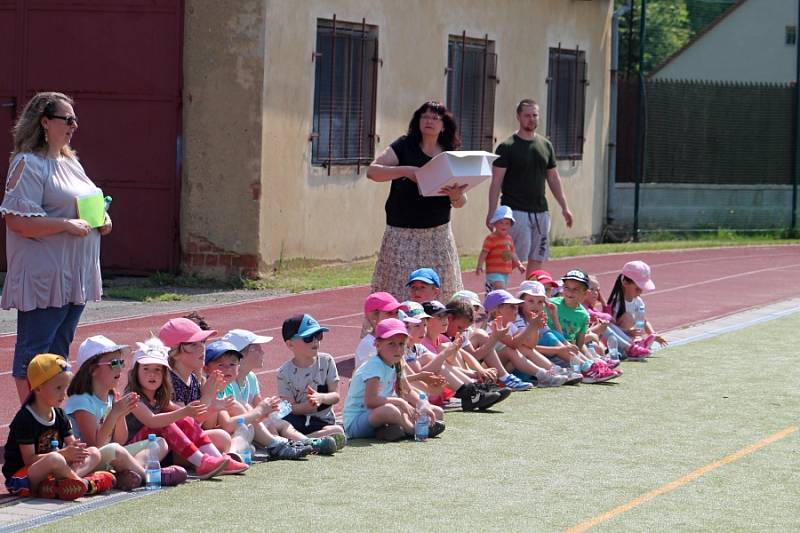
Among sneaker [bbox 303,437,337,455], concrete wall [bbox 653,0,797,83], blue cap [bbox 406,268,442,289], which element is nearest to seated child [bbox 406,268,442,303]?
blue cap [bbox 406,268,442,289]

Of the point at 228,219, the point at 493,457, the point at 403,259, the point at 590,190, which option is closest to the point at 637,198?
the point at 590,190

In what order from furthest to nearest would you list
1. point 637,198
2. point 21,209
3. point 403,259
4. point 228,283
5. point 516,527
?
1. point 637,198
2. point 228,283
3. point 403,259
4. point 21,209
5. point 516,527

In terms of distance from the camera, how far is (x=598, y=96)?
2506cm

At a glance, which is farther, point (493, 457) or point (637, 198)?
point (637, 198)

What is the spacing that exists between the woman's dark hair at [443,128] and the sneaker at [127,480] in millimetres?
4705

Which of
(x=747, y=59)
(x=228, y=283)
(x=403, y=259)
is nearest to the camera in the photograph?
(x=403, y=259)

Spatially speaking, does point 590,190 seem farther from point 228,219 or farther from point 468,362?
point 468,362

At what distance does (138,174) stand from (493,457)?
A: 9375 mm

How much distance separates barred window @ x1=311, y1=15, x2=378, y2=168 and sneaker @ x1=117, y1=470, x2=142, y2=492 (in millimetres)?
10705

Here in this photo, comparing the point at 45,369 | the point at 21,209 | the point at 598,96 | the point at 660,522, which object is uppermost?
the point at 598,96

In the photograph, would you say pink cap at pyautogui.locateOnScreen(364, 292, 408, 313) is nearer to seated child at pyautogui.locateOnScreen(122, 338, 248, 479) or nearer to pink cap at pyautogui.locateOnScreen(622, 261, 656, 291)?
seated child at pyautogui.locateOnScreen(122, 338, 248, 479)

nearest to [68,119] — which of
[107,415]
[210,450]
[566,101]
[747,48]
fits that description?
[107,415]

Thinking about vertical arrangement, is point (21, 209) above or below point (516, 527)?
above

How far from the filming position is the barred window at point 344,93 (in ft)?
58.7
